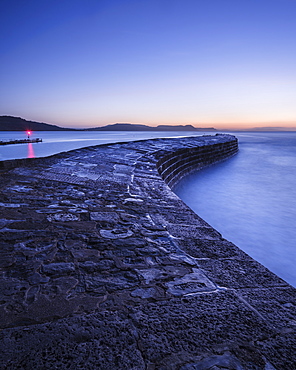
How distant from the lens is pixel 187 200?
748 cm

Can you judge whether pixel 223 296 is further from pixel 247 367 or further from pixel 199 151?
pixel 199 151

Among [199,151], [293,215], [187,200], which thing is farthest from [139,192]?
[199,151]

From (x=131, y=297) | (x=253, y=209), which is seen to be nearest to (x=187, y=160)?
(x=253, y=209)

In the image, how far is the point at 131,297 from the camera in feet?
4.74

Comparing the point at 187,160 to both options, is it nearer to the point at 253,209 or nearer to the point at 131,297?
the point at 253,209

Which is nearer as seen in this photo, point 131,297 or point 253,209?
point 131,297

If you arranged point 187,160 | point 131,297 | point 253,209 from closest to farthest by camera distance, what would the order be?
point 131,297
point 253,209
point 187,160

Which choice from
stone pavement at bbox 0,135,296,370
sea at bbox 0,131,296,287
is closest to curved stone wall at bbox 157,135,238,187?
sea at bbox 0,131,296,287

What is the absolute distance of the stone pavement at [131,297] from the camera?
42.1 inches

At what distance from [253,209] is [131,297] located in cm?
637

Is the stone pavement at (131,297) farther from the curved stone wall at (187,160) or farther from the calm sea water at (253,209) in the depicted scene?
the curved stone wall at (187,160)

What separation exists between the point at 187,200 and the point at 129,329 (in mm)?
6420

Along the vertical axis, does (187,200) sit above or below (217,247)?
below

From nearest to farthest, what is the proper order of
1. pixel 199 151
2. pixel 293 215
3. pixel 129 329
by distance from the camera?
pixel 129 329
pixel 293 215
pixel 199 151
